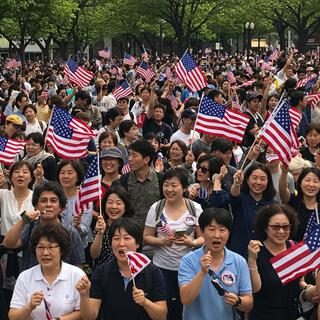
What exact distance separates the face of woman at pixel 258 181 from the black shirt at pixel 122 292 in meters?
2.00

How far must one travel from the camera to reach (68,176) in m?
6.93

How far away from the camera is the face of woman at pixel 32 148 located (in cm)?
872

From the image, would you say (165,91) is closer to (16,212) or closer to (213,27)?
(16,212)

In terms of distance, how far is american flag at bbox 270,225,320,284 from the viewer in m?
4.93

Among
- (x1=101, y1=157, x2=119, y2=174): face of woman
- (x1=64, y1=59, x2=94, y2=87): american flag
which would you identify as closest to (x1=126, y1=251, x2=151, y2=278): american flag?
(x1=101, y1=157, x2=119, y2=174): face of woman

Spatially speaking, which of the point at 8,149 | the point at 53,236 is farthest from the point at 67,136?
the point at 53,236

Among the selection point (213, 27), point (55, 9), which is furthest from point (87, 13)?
point (55, 9)

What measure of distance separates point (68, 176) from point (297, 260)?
2808 mm

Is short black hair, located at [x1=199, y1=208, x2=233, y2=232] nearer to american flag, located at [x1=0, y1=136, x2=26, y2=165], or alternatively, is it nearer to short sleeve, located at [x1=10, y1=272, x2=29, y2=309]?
short sleeve, located at [x1=10, y1=272, x2=29, y2=309]

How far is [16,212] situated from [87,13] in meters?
49.5

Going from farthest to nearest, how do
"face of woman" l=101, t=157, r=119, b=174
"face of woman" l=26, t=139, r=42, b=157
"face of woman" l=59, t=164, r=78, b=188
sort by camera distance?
"face of woman" l=26, t=139, r=42, b=157 → "face of woman" l=101, t=157, r=119, b=174 → "face of woman" l=59, t=164, r=78, b=188

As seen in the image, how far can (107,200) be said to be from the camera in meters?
6.18

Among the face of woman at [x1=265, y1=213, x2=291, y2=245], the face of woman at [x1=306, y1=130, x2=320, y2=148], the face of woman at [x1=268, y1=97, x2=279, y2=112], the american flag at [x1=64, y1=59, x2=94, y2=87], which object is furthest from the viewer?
the american flag at [x1=64, y1=59, x2=94, y2=87]

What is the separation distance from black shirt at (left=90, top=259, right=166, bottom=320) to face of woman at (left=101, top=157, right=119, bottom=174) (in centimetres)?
280
